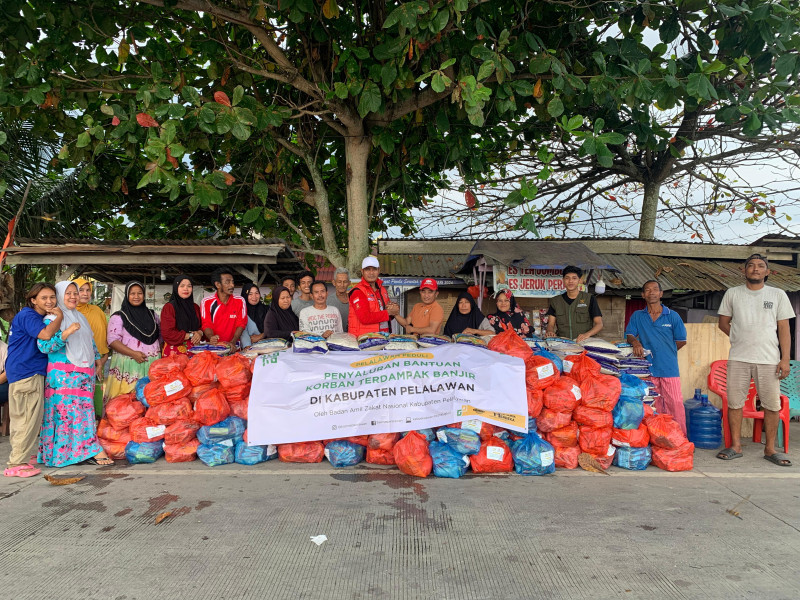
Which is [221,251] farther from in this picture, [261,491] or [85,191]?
[85,191]

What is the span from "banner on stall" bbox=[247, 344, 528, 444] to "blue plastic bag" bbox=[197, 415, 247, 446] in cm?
20

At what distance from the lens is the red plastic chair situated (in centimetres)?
569

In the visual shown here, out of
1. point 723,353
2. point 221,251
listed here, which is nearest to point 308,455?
point 221,251

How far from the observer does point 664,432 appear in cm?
489

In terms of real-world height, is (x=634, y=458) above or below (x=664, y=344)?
below

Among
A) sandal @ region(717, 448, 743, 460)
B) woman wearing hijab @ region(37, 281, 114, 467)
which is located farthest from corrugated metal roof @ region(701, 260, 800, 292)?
woman wearing hijab @ region(37, 281, 114, 467)

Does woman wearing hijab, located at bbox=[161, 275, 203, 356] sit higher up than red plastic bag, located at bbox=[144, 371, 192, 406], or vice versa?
woman wearing hijab, located at bbox=[161, 275, 203, 356]

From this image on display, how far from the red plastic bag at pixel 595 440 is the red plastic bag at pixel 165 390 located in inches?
155

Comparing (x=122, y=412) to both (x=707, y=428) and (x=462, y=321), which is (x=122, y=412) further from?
(x=707, y=428)

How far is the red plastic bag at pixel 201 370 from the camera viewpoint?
5.01m

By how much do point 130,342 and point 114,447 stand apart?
1.16 m

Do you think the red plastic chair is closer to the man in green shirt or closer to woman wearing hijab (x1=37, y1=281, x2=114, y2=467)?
the man in green shirt

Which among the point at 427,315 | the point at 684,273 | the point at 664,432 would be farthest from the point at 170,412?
the point at 684,273

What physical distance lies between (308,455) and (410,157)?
4885mm
